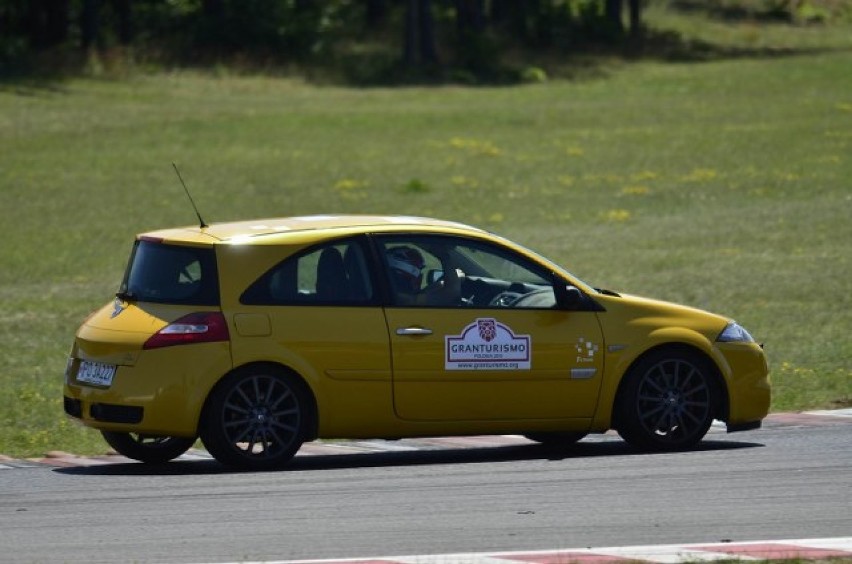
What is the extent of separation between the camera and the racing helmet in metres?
10.6

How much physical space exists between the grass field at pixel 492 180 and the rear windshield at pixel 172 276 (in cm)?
171

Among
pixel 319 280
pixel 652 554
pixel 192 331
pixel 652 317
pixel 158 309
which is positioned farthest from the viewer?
pixel 652 317

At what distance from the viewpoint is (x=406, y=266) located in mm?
10609

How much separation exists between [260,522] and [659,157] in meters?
33.7

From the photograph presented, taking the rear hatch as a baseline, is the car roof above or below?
above

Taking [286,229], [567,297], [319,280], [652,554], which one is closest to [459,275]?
[567,297]

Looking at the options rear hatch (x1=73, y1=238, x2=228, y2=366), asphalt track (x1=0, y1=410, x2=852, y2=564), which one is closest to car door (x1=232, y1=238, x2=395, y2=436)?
rear hatch (x1=73, y1=238, x2=228, y2=366)

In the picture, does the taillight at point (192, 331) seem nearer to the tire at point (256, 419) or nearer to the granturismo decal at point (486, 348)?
the tire at point (256, 419)

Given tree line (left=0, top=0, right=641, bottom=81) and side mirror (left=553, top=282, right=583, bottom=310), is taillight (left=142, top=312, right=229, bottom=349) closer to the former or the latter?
side mirror (left=553, top=282, right=583, bottom=310)

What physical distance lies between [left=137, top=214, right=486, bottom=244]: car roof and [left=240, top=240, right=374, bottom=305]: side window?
133mm

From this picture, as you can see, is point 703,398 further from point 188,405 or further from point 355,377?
point 188,405

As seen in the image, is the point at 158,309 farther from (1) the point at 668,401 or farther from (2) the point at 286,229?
(1) the point at 668,401

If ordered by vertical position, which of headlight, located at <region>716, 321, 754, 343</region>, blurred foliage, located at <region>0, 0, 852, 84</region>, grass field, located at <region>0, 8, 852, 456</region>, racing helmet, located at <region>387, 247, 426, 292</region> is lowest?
grass field, located at <region>0, 8, 852, 456</region>

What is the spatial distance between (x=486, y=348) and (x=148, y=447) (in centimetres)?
219
